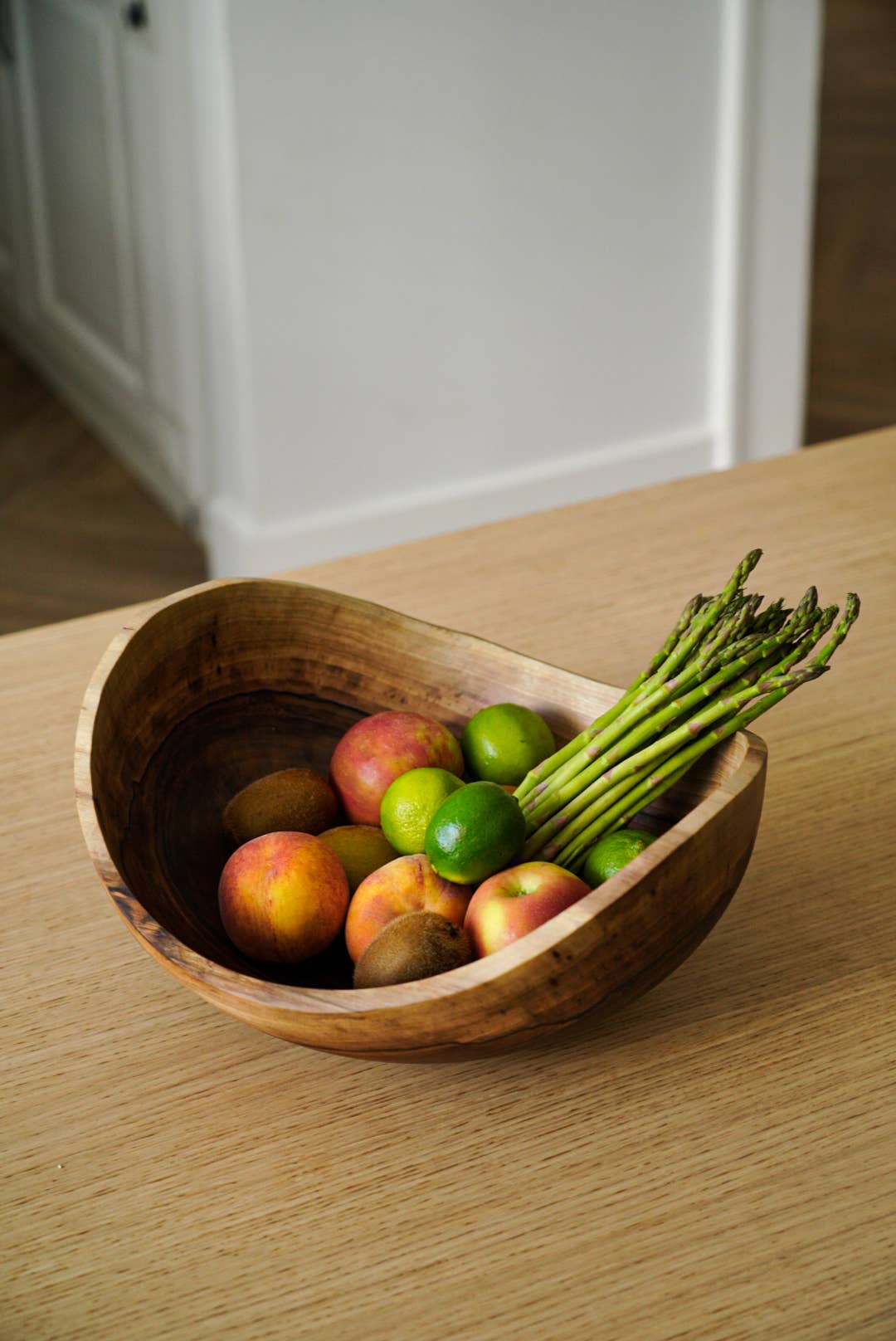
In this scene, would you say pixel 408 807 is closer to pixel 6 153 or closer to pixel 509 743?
pixel 509 743

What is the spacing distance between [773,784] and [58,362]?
2.94 meters

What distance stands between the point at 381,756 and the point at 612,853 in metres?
0.15

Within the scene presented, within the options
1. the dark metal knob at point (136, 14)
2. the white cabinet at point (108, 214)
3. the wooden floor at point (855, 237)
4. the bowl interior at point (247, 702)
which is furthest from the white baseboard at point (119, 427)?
the bowl interior at point (247, 702)

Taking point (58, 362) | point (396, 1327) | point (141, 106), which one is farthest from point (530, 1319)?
point (58, 362)

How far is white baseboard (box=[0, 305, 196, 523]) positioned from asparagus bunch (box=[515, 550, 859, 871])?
2135 mm

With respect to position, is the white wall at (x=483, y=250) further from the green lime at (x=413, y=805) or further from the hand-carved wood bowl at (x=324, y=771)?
the green lime at (x=413, y=805)

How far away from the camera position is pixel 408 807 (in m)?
0.72

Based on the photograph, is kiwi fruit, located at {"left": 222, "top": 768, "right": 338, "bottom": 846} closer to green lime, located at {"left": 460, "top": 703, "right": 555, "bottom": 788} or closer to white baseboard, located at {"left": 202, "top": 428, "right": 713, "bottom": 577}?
green lime, located at {"left": 460, "top": 703, "right": 555, "bottom": 788}

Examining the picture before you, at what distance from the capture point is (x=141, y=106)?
8.20ft

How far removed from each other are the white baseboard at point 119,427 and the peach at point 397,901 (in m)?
2.15

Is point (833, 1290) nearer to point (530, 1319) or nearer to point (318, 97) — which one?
point (530, 1319)

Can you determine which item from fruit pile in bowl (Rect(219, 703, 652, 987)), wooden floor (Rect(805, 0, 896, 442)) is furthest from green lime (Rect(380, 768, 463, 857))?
wooden floor (Rect(805, 0, 896, 442))

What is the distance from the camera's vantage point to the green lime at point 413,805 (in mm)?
713

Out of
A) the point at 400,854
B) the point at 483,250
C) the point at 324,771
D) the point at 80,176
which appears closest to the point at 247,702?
the point at 324,771
